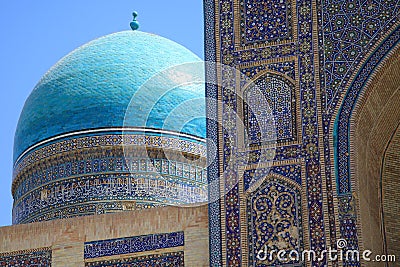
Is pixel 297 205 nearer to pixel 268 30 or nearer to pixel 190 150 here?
pixel 268 30

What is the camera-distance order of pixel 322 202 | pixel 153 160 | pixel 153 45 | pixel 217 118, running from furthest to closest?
pixel 153 45 < pixel 153 160 < pixel 217 118 < pixel 322 202

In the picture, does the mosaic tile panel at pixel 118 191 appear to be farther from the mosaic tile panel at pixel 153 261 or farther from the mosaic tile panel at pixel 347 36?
the mosaic tile panel at pixel 347 36

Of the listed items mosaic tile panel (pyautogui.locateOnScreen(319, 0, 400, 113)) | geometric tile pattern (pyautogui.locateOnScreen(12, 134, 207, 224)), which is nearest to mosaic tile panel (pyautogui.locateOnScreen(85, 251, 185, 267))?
mosaic tile panel (pyautogui.locateOnScreen(319, 0, 400, 113))

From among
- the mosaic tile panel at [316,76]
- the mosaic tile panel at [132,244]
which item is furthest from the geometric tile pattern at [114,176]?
the mosaic tile panel at [316,76]

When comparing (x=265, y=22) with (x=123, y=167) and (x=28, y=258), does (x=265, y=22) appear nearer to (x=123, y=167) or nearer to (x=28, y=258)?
(x=28, y=258)

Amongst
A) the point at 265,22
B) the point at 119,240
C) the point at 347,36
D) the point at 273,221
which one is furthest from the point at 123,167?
the point at 347,36

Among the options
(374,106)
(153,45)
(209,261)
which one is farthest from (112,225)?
(153,45)
